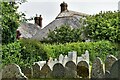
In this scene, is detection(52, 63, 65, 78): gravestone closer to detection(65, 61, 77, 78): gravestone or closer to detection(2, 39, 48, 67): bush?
detection(65, 61, 77, 78): gravestone

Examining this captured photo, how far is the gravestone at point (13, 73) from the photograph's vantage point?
14828 mm

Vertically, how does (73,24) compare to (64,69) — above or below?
above

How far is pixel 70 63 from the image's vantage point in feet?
61.0

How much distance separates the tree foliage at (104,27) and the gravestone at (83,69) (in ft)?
51.1

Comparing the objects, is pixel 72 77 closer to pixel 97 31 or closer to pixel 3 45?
pixel 3 45

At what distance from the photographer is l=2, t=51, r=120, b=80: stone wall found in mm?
14852

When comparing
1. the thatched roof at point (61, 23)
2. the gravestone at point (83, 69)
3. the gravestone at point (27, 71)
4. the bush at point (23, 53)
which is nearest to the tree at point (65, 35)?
the thatched roof at point (61, 23)

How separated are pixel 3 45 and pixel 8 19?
5.04 ft

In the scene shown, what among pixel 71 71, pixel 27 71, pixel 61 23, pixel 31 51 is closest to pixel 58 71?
pixel 71 71

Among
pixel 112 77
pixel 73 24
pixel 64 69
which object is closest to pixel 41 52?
pixel 64 69

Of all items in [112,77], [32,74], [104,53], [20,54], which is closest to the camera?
[112,77]

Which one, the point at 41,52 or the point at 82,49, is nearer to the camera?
the point at 41,52

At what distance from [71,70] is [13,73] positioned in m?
4.56

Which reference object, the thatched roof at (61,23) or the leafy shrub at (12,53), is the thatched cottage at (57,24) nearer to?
the thatched roof at (61,23)
